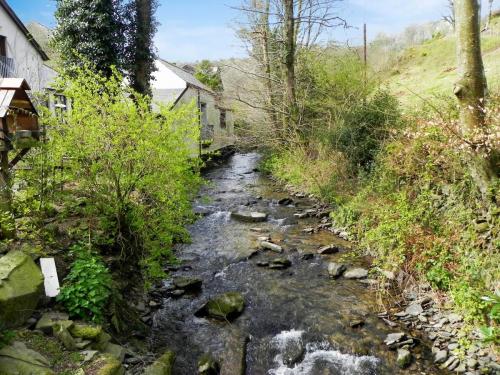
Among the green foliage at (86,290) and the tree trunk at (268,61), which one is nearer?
the green foliage at (86,290)

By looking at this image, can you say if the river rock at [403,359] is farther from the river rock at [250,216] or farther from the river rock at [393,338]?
the river rock at [250,216]

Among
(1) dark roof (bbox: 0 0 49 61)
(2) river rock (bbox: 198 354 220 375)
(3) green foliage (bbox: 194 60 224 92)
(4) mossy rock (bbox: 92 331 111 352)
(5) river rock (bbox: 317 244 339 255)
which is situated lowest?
(2) river rock (bbox: 198 354 220 375)

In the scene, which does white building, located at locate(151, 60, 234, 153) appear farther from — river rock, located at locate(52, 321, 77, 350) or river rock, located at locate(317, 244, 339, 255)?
river rock, located at locate(52, 321, 77, 350)

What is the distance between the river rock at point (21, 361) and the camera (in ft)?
12.1

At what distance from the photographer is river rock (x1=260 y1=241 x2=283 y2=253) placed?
9.69 m

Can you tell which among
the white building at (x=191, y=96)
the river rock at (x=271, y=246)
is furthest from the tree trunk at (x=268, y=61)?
the river rock at (x=271, y=246)

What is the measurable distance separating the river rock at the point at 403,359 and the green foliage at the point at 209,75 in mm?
37806

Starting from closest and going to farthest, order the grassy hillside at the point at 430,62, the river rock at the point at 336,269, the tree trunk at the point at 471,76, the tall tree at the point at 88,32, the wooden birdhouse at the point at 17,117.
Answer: the wooden birdhouse at the point at 17,117
the tree trunk at the point at 471,76
the river rock at the point at 336,269
the tall tree at the point at 88,32
the grassy hillside at the point at 430,62

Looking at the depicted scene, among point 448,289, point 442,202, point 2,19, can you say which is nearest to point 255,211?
point 442,202

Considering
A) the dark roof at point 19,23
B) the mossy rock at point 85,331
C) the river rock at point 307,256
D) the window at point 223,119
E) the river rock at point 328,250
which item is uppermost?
the dark roof at point 19,23

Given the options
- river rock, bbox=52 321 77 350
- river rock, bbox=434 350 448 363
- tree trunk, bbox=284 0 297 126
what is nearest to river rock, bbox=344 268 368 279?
river rock, bbox=434 350 448 363

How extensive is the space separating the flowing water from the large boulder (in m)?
2.19

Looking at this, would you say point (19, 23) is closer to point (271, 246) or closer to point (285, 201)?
point (285, 201)

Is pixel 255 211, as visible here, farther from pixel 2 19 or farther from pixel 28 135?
pixel 2 19
